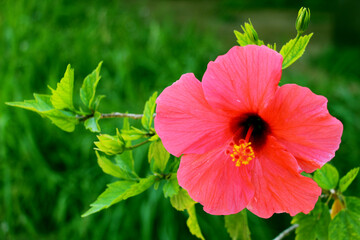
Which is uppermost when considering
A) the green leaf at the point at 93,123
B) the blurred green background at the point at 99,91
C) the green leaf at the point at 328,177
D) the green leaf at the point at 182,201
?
the green leaf at the point at 93,123

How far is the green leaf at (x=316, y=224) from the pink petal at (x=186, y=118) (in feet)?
0.70

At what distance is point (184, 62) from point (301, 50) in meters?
2.49

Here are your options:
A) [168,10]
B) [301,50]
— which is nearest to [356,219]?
[301,50]

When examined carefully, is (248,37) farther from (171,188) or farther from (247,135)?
(171,188)

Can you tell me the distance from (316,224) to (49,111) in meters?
0.44

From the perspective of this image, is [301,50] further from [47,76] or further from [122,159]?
[47,76]

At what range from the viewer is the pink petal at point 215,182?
536 millimetres

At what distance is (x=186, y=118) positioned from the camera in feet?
1.79

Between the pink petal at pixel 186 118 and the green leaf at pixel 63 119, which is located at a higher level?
the pink petal at pixel 186 118

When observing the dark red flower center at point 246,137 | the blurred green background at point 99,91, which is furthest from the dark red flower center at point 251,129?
the blurred green background at point 99,91

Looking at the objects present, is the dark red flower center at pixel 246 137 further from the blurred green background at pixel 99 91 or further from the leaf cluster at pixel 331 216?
the blurred green background at pixel 99 91

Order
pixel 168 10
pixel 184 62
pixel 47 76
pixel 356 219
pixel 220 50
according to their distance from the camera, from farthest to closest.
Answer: pixel 168 10, pixel 220 50, pixel 184 62, pixel 47 76, pixel 356 219

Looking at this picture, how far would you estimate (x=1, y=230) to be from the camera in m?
2.20

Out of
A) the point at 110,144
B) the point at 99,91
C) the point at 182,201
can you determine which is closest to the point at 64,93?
the point at 110,144
